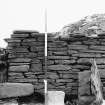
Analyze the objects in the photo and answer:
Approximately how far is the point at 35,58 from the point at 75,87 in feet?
4.17

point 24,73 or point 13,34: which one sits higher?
point 13,34

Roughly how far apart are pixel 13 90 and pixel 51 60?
1.37 metres

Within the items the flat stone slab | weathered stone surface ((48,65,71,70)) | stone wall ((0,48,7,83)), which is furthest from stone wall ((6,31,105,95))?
the flat stone slab

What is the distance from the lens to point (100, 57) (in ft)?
23.9

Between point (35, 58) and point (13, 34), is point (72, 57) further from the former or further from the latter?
point (13, 34)

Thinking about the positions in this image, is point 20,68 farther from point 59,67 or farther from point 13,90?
point 59,67

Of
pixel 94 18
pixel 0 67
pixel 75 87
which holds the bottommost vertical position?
pixel 75 87

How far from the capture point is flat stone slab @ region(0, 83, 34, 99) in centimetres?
625

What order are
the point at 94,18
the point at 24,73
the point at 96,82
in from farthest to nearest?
the point at 94,18
the point at 24,73
the point at 96,82

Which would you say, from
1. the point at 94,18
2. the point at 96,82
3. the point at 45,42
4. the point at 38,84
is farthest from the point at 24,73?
the point at 94,18

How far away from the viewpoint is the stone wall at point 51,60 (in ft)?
23.2

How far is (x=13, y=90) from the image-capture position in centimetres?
633

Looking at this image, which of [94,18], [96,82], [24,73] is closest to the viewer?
[96,82]

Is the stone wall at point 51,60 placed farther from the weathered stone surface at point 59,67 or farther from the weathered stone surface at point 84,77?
the weathered stone surface at point 84,77
